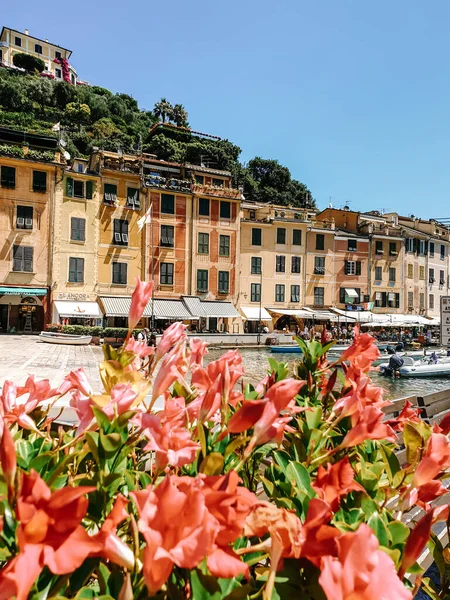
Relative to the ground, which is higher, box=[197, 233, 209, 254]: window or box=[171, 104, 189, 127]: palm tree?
box=[171, 104, 189, 127]: palm tree

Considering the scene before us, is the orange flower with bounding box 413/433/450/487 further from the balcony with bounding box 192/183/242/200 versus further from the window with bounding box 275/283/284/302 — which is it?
the window with bounding box 275/283/284/302

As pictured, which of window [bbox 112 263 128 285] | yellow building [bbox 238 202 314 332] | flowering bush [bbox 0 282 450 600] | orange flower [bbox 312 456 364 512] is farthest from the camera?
yellow building [bbox 238 202 314 332]

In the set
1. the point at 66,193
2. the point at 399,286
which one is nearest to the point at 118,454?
the point at 66,193

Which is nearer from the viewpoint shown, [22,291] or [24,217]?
[22,291]

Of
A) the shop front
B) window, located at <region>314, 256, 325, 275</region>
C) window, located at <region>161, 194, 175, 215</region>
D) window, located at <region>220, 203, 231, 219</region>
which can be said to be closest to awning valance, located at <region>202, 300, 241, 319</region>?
window, located at <region>220, 203, 231, 219</region>

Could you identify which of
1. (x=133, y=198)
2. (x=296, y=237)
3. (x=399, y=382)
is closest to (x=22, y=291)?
(x=133, y=198)

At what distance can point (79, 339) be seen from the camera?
26.5 m

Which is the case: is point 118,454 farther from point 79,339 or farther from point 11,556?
point 79,339

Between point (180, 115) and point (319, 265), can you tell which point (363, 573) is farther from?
point (180, 115)

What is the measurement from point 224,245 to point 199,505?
37.0 metres

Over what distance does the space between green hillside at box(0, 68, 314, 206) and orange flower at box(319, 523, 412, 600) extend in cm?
5710

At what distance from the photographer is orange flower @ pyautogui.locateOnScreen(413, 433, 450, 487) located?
3.68 feet

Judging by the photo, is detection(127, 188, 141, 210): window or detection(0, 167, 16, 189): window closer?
detection(0, 167, 16, 189): window

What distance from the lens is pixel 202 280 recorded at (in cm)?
3659
